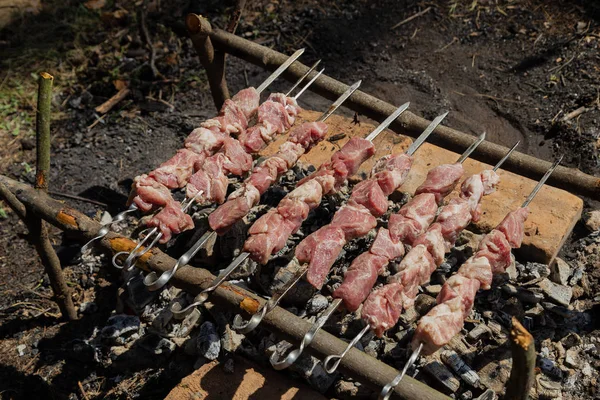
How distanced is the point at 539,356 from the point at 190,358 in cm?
206

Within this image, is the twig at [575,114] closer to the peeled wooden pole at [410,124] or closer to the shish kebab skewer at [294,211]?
the peeled wooden pole at [410,124]

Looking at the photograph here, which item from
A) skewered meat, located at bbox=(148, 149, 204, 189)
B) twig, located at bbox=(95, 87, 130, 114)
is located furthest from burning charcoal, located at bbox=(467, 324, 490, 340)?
twig, located at bbox=(95, 87, 130, 114)

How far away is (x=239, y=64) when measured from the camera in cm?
586

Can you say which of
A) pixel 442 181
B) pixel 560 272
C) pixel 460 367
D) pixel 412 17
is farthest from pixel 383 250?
pixel 412 17

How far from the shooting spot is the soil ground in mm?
4445

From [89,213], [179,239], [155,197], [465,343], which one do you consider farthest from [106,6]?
[465,343]

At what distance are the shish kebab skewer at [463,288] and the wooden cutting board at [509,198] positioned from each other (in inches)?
28.0

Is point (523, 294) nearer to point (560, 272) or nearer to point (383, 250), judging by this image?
point (560, 272)

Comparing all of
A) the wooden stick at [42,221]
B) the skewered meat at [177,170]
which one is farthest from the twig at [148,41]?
the skewered meat at [177,170]

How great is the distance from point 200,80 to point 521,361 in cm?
447

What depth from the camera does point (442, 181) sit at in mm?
3148

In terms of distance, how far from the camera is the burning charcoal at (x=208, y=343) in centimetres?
330

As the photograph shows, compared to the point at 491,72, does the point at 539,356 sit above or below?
below

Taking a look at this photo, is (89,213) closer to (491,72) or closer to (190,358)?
(190,358)
